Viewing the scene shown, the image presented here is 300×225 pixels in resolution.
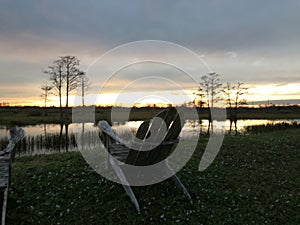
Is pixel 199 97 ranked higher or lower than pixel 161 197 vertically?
higher

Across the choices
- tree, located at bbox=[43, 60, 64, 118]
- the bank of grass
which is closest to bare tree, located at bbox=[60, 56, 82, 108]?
tree, located at bbox=[43, 60, 64, 118]

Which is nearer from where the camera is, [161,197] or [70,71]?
[161,197]

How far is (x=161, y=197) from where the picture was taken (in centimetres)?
581

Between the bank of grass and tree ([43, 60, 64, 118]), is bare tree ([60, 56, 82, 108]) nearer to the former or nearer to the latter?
tree ([43, 60, 64, 118])

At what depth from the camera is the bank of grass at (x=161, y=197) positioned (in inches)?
202

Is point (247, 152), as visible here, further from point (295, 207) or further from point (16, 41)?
point (16, 41)

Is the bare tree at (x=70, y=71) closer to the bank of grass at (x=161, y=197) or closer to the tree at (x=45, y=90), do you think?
the tree at (x=45, y=90)

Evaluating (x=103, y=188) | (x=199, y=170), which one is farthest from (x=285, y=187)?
(x=103, y=188)

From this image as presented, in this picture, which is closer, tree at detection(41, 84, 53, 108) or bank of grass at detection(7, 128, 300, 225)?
bank of grass at detection(7, 128, 300, 225)

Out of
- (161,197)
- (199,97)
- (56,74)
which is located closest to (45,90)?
(56,74)

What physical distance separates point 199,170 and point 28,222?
175 inches

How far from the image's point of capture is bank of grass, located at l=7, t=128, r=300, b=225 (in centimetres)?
514

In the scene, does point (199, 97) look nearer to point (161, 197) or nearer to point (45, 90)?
point (45, 90)

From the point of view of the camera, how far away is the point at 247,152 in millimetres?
9578
